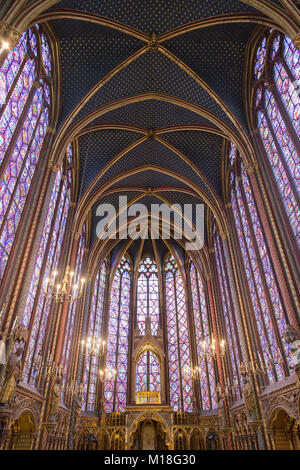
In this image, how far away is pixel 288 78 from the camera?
39.9ft

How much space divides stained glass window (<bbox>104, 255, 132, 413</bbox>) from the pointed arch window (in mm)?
16429

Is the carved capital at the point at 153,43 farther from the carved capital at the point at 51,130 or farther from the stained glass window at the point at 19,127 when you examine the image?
the carved capital at the point at 51,130

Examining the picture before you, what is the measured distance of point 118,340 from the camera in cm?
2589

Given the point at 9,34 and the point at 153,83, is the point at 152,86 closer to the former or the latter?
the point at 153,83

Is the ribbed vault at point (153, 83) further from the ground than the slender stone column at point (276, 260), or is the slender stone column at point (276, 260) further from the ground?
the ribbed vault at point (153, 83)

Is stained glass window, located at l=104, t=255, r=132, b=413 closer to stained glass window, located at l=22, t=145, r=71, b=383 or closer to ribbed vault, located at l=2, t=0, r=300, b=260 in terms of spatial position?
stained glass window, located at l=22, t=145, r=71, b=383

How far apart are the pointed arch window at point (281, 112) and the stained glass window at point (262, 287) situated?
2606mm

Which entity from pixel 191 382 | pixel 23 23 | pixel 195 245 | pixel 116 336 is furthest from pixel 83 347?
pixel 23 23

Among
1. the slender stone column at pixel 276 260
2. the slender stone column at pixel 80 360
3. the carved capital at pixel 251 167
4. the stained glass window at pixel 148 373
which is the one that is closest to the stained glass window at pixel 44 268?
the slender stone column at pixel 80 360

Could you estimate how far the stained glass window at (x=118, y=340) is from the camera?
2328cm

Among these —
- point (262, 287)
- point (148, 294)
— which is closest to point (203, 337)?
point (148, 294)

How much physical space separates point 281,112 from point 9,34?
9.77m
